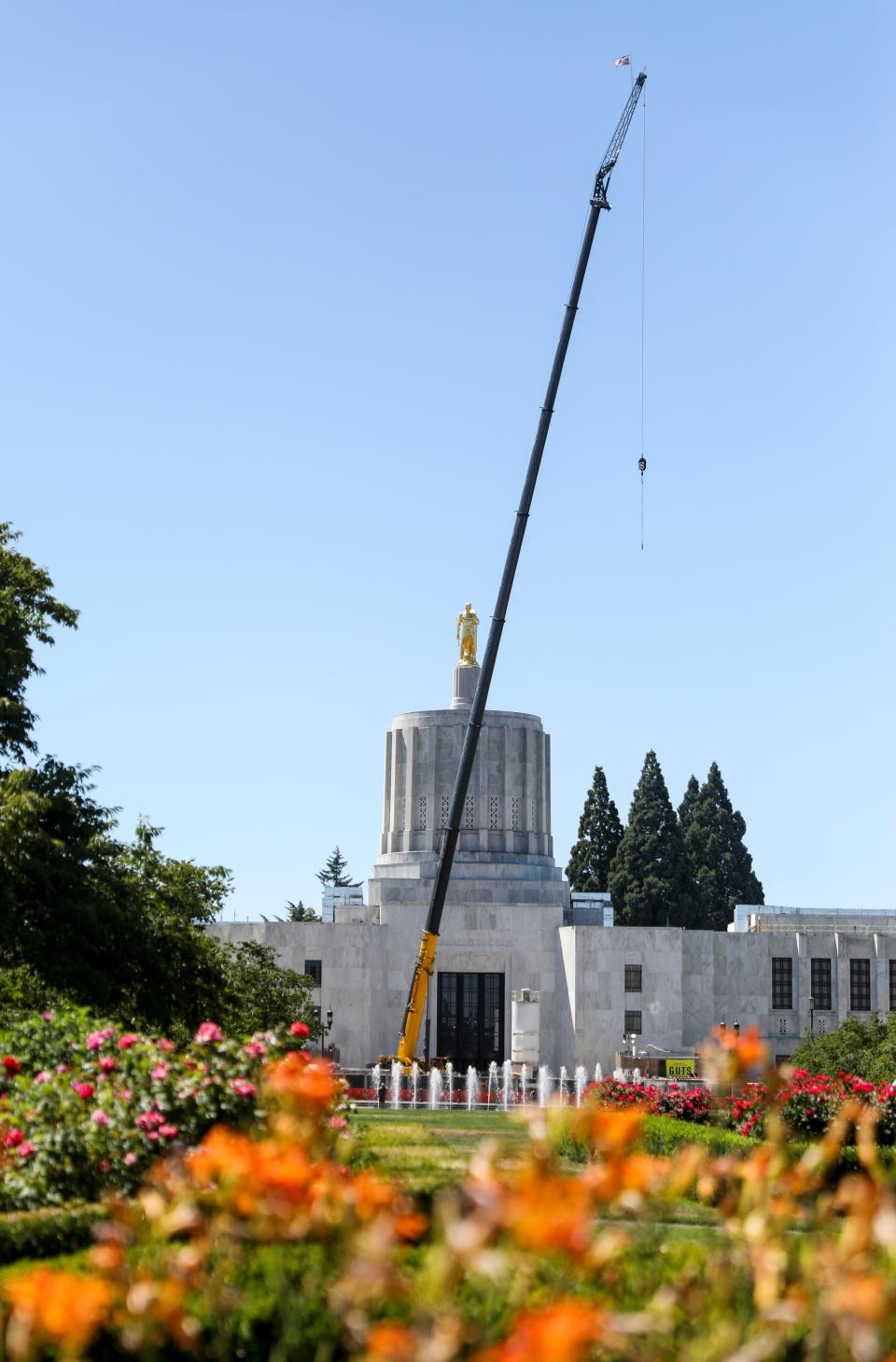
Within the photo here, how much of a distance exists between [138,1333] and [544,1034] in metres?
54.5

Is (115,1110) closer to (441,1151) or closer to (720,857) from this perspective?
(441,1151)

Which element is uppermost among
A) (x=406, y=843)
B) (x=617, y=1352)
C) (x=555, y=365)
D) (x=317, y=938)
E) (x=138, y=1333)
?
(x=555, y=365)

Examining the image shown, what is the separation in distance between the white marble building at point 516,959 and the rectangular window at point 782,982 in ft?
0.15

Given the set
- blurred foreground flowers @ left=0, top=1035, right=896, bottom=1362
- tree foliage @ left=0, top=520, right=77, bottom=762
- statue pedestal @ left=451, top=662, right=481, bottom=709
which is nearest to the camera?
blurred foreground flowers @ left=0, top=1035, right=896, bottom=1362

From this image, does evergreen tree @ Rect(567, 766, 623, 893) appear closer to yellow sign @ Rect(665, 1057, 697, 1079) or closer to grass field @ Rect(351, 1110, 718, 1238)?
yellow sign @ Rect(665, 1057, 697, 1079)

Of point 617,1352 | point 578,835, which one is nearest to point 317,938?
point 578,835

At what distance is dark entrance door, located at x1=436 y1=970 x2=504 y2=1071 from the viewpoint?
58188 millimetres

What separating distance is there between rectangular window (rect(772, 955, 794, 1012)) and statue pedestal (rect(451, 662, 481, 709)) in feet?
47.8

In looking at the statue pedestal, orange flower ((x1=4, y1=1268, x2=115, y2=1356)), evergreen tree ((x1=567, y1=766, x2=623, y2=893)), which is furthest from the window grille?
orange flower ((x1=4, y1=1268, x2=115, y2=1356))

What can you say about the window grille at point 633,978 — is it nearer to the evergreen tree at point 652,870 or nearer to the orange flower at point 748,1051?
the evergreen tree at point 652,870

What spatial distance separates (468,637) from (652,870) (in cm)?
2018

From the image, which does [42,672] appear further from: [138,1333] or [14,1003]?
[138,1333]

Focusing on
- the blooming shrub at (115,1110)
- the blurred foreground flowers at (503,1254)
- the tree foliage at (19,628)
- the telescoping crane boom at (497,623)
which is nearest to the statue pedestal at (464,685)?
the telescoping crane boom at (497,623)

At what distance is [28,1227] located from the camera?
36.6 ft
